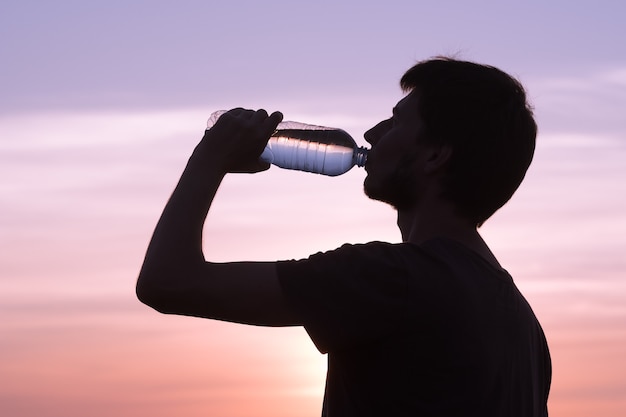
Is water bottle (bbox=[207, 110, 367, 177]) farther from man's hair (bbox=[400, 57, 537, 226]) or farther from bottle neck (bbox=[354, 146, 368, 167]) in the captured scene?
man's hair (bbox=[400, 57, 537, 226])

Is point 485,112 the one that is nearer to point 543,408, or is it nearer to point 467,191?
point 467,191

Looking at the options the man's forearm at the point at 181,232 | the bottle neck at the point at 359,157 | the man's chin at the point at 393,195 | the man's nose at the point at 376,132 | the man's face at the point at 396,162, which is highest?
the bottle neck at the point at 359,157

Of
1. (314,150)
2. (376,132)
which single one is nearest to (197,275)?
(376,132)

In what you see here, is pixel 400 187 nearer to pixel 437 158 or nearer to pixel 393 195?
pixel 393 195

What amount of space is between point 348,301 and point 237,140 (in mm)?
798

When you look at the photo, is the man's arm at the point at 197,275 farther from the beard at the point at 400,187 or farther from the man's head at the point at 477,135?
the man's head at the point at 477,135

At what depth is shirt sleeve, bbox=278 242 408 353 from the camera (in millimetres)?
2713

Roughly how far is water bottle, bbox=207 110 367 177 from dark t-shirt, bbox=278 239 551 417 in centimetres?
224

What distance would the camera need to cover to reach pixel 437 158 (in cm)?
324

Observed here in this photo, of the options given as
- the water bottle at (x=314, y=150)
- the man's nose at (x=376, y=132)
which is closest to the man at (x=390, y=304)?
the man's nose at (x=376, y=132)

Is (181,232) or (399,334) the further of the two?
(181,232)

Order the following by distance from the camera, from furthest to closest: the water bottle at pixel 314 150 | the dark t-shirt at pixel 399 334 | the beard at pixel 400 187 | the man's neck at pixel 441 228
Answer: the water bottle at pixel 314 150
the beard at pixel 400 187
the man's neck at pixel 441 228
the dark t-shirt at pixel 399 334

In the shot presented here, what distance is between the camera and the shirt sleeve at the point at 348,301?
2.71 metres

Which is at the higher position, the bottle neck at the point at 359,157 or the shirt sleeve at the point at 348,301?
the bottle neck at the point at 359,157
